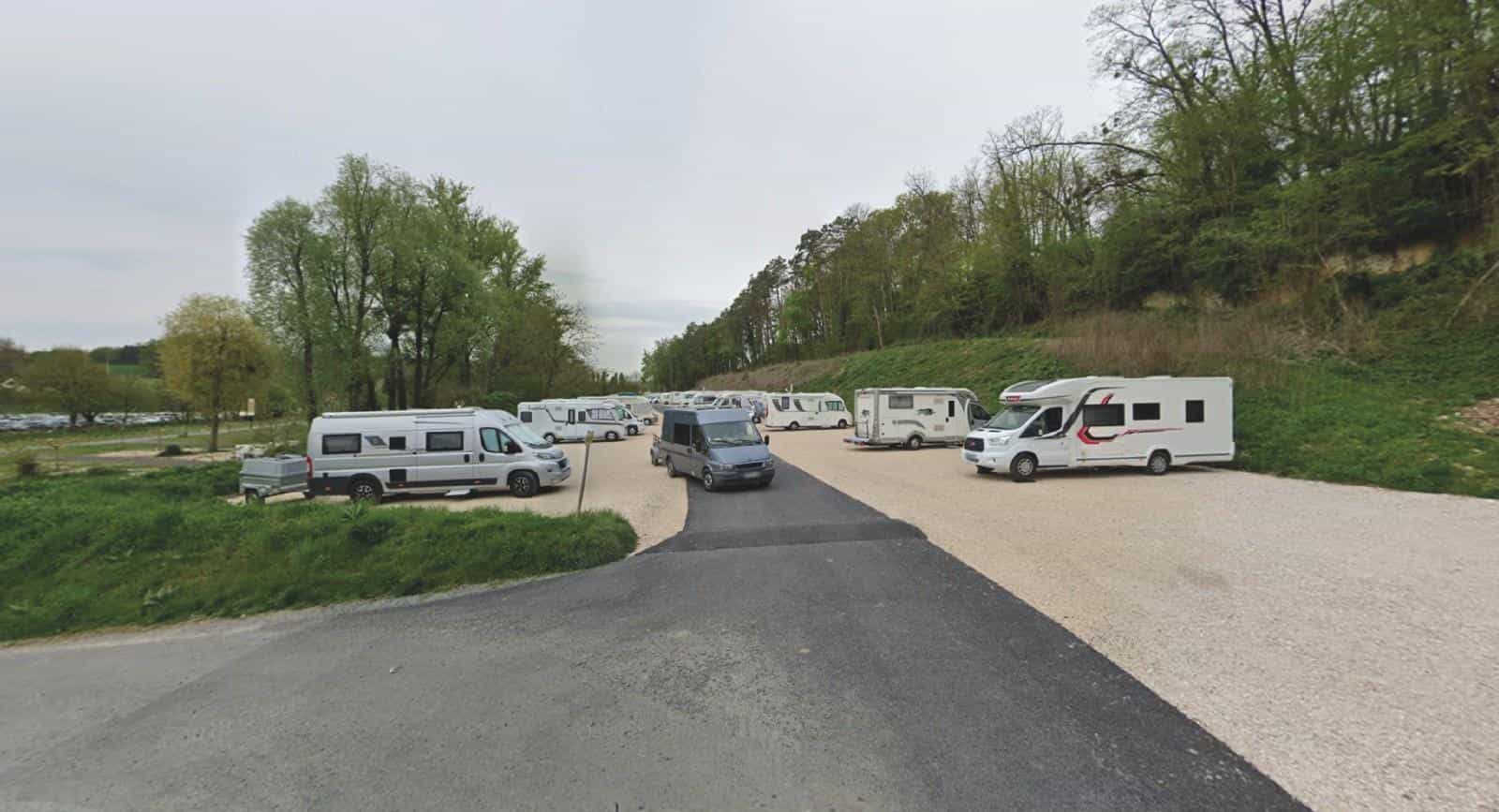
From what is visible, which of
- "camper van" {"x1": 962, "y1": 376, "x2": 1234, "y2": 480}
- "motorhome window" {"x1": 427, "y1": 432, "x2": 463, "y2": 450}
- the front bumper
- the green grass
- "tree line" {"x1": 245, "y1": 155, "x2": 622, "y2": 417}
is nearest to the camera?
the green grass

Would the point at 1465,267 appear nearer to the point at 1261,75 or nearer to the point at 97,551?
the point at 1261,75

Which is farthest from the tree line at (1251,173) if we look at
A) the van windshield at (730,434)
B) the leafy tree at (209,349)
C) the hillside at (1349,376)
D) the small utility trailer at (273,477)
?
the leafy tree at (209,349)

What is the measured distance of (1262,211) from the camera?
19.2 m

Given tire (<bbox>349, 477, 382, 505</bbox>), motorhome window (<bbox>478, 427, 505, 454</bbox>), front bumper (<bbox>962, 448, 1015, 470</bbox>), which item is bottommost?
tire (<bbox>349, 477, 382, 505</bbox>)

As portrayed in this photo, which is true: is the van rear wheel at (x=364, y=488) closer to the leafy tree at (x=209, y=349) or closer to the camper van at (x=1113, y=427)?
the camper van at (x=1113, y=427)

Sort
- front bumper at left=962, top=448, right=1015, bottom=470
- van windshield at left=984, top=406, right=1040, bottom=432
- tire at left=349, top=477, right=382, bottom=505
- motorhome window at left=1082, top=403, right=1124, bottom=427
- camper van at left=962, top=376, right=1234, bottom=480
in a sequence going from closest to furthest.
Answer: tire at left=349, top=477, right=382, bottom=505, front bumper at left=962, top=448, right=1015, bottom=470, camper van at left=962, top=376, right=1234, bottom=480, motorhome window at left=1082, top=403, right=1124, bottom=427, van windshield at left=984, top=406, right=1040, bottom=432

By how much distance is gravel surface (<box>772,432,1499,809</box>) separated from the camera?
2967 mm

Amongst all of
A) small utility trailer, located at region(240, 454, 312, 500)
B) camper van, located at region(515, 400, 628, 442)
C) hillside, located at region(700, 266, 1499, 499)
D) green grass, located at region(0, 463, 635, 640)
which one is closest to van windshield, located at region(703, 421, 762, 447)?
green grass, located at region(0, 463, 635, 640)

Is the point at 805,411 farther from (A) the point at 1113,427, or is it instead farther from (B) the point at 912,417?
(A) the point at 1113,427

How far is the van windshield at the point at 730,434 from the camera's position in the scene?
44.9 ft

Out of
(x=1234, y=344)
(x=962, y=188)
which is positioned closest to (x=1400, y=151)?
(x=1234, y=344)

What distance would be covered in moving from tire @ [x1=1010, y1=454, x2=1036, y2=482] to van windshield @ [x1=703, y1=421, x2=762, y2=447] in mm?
6473

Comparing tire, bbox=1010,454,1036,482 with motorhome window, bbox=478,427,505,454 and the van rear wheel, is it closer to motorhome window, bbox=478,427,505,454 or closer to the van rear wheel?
motorhome window, bbox=478,427,505,454

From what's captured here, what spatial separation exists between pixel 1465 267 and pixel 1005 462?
17571 mm
